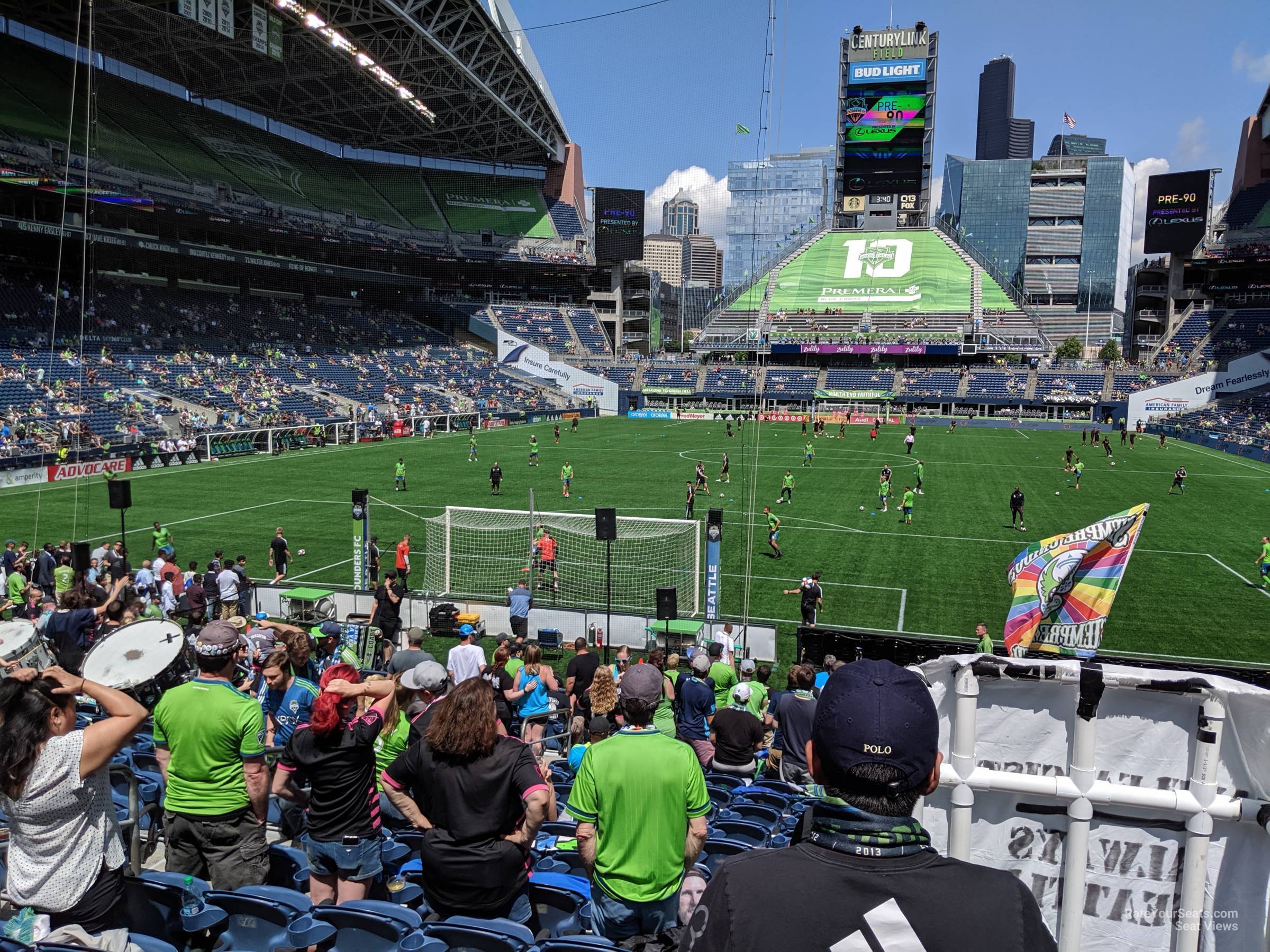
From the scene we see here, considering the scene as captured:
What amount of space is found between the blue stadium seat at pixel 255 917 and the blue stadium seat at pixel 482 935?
0.82 m

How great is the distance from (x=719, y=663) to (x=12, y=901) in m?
7.34

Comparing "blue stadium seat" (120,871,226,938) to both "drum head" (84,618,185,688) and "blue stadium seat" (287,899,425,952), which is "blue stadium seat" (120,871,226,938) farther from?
"drum head" (84,618,185,688)

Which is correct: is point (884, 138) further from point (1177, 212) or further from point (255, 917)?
point (255, 917)

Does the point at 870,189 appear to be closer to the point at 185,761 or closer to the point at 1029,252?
the point at 1029,252

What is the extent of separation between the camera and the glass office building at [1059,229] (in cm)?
12550

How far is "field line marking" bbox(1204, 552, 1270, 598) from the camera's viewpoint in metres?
19.6

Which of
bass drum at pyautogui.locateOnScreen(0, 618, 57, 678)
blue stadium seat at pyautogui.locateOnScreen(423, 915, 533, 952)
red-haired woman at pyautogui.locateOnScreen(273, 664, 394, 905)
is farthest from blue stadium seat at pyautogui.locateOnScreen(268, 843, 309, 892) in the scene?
bass drum at pyautogui.locateOnScreen(0, 618, 57, 678)

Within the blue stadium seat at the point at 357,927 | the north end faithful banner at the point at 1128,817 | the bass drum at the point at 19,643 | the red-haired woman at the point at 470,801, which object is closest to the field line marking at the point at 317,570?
the bass drum at the point at 19,643

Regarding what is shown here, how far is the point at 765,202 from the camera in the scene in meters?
15.1

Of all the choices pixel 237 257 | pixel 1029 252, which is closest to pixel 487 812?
pixel 237 257

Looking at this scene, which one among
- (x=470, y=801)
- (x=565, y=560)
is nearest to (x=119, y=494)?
(x=565, y=560)

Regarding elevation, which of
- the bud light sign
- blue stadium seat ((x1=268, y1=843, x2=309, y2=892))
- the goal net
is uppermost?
the bud light sign

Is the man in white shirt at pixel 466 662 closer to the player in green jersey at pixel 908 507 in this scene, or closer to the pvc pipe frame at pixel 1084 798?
the pvc pipe frame at pixel 1084 798

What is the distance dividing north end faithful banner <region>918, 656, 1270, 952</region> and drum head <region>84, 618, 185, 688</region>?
13.3 ft
